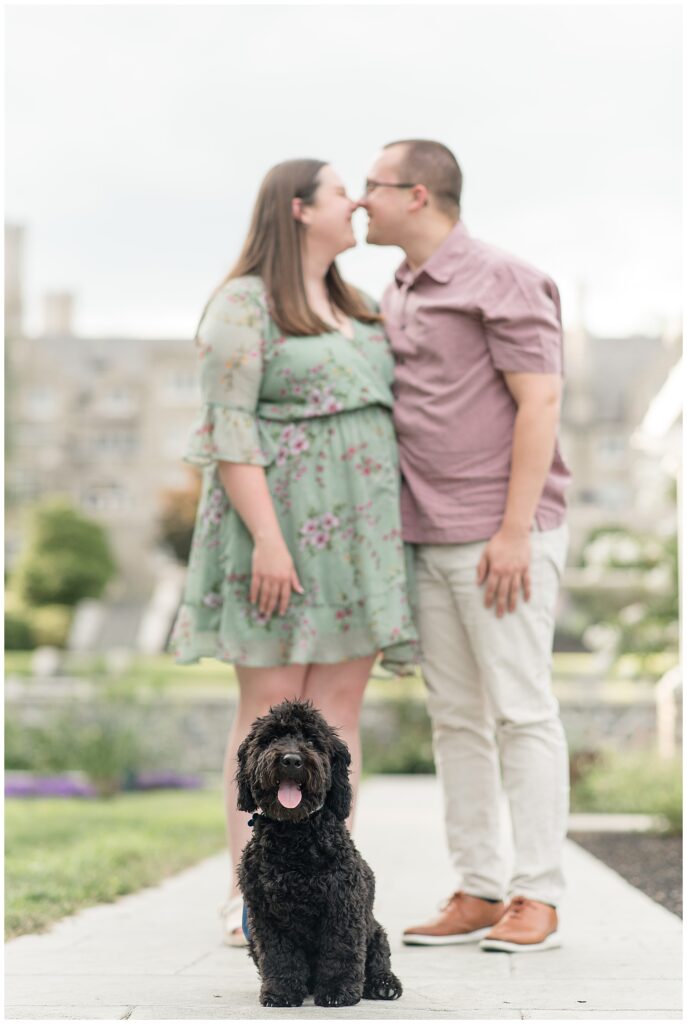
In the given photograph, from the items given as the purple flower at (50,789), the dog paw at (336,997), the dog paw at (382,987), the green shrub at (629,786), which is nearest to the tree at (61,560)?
the purple flower at (50,789)

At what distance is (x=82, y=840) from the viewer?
7.43m

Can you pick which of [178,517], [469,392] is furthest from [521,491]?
[178,517]

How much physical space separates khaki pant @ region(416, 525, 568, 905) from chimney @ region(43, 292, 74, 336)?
4484 centimetres

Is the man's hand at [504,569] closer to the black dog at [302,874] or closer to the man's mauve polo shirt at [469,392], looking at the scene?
the man's mauve polo shirt at [469,392]

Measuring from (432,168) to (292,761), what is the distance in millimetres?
2033

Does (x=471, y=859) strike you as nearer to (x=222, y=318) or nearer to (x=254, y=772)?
(x=254, y=772)

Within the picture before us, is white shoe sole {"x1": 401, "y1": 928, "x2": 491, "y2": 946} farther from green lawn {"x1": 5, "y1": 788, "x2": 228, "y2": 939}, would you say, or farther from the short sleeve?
the short sleeve

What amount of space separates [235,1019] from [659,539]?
8.29 m

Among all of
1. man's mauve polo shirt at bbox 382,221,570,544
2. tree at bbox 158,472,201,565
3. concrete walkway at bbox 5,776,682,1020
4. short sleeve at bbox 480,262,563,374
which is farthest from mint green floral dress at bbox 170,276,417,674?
tree at bbox 158,472,201,565

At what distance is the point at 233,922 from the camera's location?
368 cm

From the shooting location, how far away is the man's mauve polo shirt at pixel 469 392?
3730 mm

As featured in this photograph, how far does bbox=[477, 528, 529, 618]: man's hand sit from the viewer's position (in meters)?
3.66

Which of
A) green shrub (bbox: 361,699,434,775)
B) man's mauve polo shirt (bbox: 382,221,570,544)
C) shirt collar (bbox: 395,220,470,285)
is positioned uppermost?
shirt collar (bbox: 395,220,470,285)

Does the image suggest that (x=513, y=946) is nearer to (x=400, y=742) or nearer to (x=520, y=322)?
(x=520, y=322)
